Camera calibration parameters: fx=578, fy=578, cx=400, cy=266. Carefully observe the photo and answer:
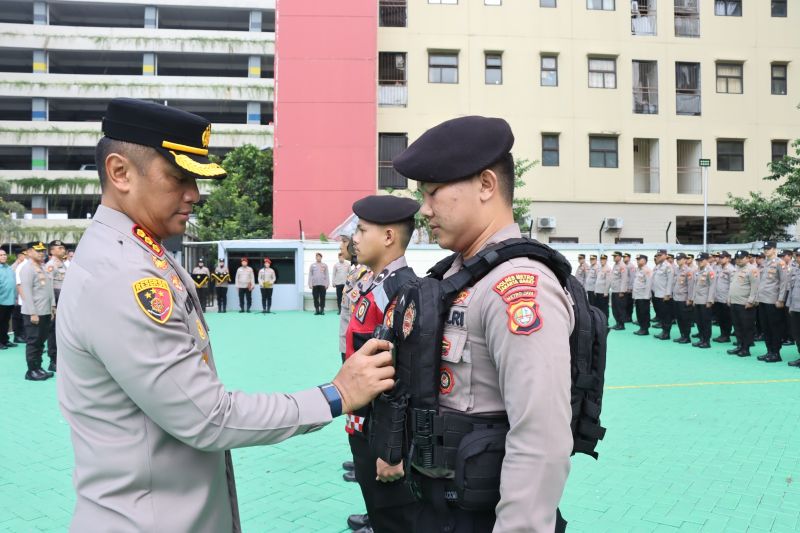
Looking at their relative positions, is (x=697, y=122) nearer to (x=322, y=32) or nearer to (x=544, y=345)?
(x=322, y=32)

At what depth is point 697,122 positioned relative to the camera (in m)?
24.2

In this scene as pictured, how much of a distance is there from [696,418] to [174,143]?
20.1 feet

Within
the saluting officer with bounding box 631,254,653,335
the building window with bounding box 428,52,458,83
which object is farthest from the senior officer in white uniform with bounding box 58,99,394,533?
the building window with bounding box 428,52,458,83

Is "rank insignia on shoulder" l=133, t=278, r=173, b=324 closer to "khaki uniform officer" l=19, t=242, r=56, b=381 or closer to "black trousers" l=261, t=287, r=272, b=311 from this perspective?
"khaki uniform officer" l=19, t=242, r=56, b=381

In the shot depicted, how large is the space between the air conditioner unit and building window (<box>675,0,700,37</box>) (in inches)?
394

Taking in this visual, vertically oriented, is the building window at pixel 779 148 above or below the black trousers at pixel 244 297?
above

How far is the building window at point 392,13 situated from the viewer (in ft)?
78.1

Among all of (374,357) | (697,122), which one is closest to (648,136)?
(697,122)

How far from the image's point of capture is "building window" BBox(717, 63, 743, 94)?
24.5m

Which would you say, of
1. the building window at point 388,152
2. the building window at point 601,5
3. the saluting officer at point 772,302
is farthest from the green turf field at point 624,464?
the building window at point 601,5

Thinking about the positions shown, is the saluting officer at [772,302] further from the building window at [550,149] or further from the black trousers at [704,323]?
the building window at [550,149]

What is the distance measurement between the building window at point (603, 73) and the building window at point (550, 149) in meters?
2.77

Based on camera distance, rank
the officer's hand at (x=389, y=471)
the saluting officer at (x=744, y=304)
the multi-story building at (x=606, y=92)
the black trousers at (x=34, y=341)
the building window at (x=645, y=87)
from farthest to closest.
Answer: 1. the building window at (x=645, y=87)
2. the multi-story building at (x=606, y=92)
3. the saluting officer at (x=744, y=304)
4. the black trousers at (x=34, y=341)
5. the officer's hand at (x=389, y=471)

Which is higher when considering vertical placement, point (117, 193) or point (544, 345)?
point (117, 193)
